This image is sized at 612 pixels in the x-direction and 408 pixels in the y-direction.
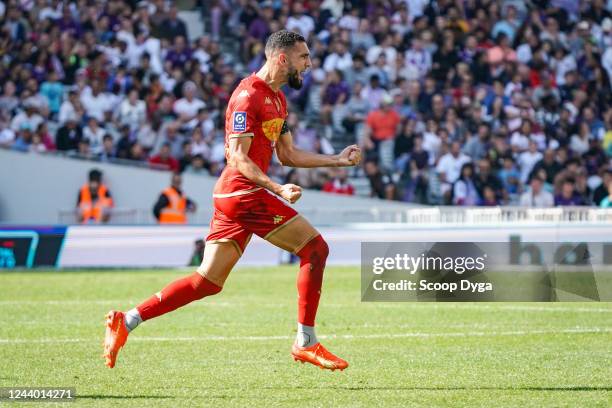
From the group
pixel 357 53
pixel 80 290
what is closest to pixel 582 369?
pixel 80 290

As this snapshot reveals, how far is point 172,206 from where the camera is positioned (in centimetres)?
2266

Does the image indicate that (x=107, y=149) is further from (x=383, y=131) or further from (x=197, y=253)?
(x=383, y=131)

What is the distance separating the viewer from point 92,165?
81.8 ft

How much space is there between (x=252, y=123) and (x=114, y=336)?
5.85ft

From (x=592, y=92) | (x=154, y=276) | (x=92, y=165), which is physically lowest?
(x=154, y=276)

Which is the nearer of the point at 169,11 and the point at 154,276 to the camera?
the point at 154,276

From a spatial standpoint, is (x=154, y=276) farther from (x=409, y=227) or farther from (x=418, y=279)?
(x=418, y=279)

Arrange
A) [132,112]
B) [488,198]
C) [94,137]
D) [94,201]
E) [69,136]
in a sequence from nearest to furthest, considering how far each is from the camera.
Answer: [94,201] < [488,198] < [69,136] < [94,137] < [132,112]

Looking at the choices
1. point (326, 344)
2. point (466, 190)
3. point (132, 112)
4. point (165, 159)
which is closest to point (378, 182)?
point (466, 190)

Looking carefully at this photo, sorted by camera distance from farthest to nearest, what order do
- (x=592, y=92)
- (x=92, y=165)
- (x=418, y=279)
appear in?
(x=592, y=92) < (x=92, y=165) < (x=418, y=279)

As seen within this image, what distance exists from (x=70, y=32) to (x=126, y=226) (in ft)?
22.8

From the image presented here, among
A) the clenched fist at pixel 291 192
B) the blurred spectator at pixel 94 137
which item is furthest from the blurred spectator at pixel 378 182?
the clenched fist at pixel 291 192

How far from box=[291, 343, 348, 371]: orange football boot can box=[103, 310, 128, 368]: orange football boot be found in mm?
1222

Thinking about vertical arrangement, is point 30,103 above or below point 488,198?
above
